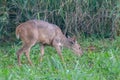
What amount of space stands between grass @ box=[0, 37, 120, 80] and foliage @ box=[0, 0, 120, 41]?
1.28 feet

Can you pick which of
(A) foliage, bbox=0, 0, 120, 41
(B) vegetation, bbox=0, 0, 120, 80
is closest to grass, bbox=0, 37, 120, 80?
(B) vegetation, bbox=0, 0, 120, 80

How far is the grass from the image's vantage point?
23.7ft

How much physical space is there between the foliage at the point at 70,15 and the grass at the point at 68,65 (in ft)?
1.28

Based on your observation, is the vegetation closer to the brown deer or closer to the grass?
the grass

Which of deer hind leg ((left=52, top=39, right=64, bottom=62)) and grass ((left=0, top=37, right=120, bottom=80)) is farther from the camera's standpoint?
deer hind leg ((left=52, top=39, right=64, bottom=62))

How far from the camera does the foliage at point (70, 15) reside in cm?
1057

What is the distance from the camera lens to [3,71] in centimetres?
766

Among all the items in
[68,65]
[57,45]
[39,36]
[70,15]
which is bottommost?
[68,65]

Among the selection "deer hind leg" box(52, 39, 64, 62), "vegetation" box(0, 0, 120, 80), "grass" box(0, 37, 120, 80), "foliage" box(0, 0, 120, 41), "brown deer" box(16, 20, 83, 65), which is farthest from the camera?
"foliage" box(0, 0, 120, 41)

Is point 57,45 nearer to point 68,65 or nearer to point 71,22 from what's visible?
point 68,65

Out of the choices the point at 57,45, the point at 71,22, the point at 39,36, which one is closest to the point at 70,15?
the point at 71,22

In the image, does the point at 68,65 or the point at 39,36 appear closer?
the point at 68,65

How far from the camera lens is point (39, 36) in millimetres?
9180

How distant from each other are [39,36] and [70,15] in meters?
1.79
